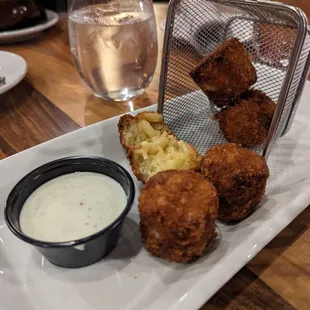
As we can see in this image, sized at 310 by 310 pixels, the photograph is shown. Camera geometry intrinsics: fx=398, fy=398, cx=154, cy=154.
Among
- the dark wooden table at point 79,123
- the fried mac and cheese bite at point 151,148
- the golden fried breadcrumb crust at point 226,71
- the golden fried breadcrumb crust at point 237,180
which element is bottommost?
the dark wooden table at point 79,123

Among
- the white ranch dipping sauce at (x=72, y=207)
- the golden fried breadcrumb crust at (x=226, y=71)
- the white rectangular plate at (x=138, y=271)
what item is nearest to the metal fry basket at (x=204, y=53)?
the golden fried breadcrumb crust at (x=226, y=71)

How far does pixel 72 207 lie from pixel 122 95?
3.15ft

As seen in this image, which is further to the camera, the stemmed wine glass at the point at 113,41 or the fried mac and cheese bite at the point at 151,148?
the stemmed wine glass at the point at 113,41

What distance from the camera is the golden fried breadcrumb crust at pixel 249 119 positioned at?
1496 mm

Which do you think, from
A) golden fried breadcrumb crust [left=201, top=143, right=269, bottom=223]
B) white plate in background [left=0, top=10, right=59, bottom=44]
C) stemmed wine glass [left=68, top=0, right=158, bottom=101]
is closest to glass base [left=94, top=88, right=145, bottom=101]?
stemmed wine glass [left=68, top=0, right=158, bottom=101]

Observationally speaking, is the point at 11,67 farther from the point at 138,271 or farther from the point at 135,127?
the point at 138,271

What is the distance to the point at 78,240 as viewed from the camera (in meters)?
1.00

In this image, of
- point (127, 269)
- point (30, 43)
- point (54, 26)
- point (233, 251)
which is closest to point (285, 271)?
point (233, 251)

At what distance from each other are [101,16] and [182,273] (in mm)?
1199

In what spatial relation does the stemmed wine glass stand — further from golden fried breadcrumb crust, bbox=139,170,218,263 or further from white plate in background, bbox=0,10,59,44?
white plate in background, bbox=0,10,59,44

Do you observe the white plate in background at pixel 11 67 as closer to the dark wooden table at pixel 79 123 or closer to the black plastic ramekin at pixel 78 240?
the dark wooden table at pixel 79 123

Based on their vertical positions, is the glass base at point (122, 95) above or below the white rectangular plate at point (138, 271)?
below

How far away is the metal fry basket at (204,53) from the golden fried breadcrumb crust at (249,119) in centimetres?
5

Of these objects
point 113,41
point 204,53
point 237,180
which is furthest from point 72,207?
point 204,53
